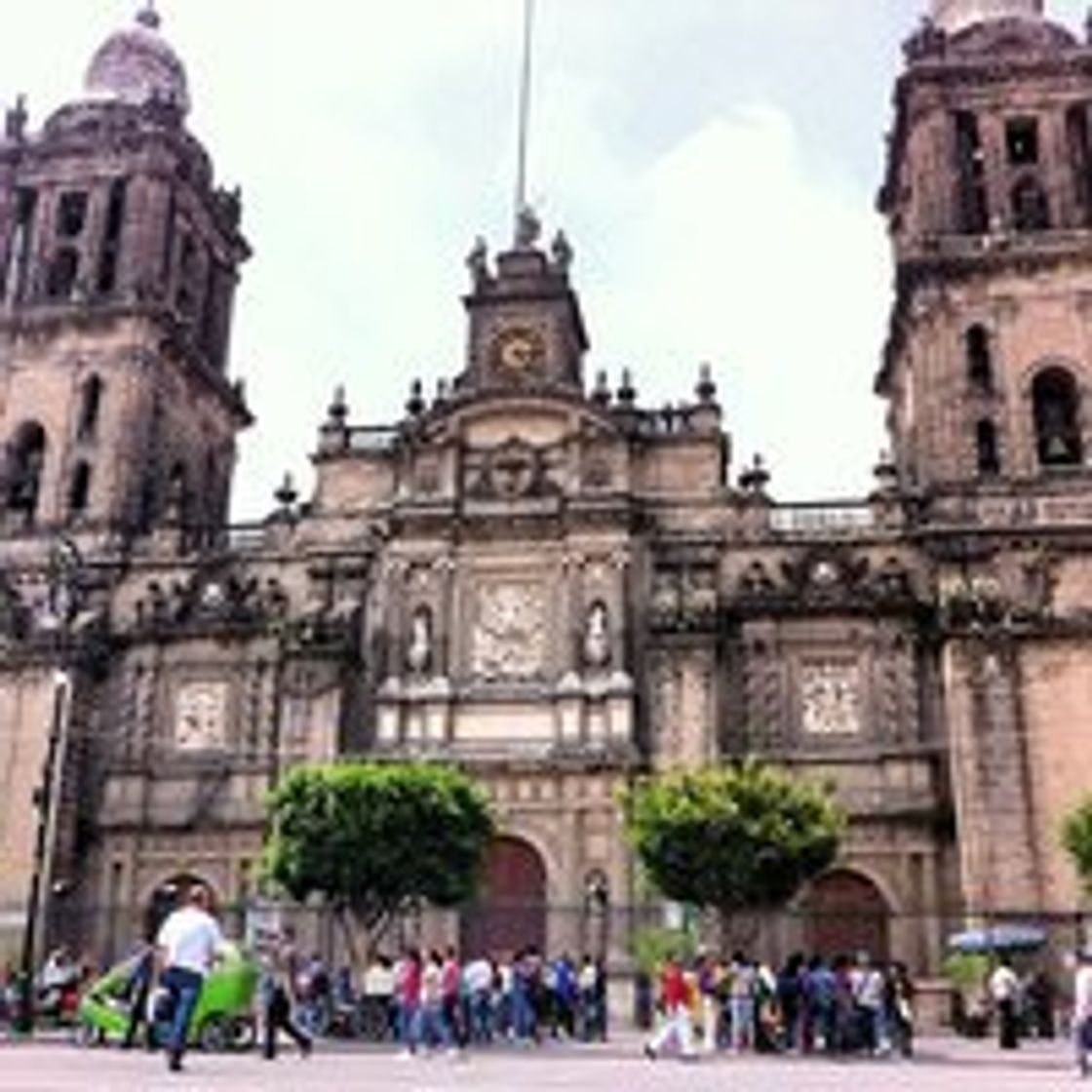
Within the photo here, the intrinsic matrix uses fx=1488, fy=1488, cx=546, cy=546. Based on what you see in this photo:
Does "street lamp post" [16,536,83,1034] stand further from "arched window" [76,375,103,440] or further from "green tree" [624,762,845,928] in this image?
"green tree" [624,762,845,928]

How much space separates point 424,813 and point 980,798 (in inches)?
431

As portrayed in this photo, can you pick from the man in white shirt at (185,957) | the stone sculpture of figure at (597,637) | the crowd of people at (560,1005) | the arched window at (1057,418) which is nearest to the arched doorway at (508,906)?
the stone sculpture of figure at (597,637)

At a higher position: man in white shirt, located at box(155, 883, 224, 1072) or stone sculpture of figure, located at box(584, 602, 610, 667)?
stone sculpture of figure, located at box(584, 602, 610, 667)

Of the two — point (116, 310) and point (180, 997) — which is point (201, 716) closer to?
point (116, 310)

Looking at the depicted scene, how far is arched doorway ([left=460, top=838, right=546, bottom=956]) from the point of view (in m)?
31.0

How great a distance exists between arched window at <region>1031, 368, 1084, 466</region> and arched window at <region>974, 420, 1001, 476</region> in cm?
96

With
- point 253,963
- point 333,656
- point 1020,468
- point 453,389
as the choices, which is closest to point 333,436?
point 453,389

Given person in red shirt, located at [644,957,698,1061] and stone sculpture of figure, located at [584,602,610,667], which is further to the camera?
stone sculpture of figure, located at [584,602,610,667]

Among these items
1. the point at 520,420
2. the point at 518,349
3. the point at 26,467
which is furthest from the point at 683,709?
the point at 26,467

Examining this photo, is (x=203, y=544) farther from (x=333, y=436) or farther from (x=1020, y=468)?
(x=1020, y=468)

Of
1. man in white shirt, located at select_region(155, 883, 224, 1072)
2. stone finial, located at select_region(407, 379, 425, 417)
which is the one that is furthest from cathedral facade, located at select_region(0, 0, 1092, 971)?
man in white shirt, located at select_region(155, 883, 224, 1072)

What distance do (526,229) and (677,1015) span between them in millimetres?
25295

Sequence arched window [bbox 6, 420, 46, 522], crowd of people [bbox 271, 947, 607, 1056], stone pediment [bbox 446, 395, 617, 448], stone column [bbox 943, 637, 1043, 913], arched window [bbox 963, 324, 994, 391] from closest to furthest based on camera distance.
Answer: crowd of people [bbox 271, 947, 607, 1056] → stone column [bbox 943, 637, 1043, 913] → arched window [bbox 963, 324, 994, 391] → stone pediment [bbox 446, 395, 617, 448] → arched window [bbox 6, 420, 46, 522]

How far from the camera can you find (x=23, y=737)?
3322 cm
